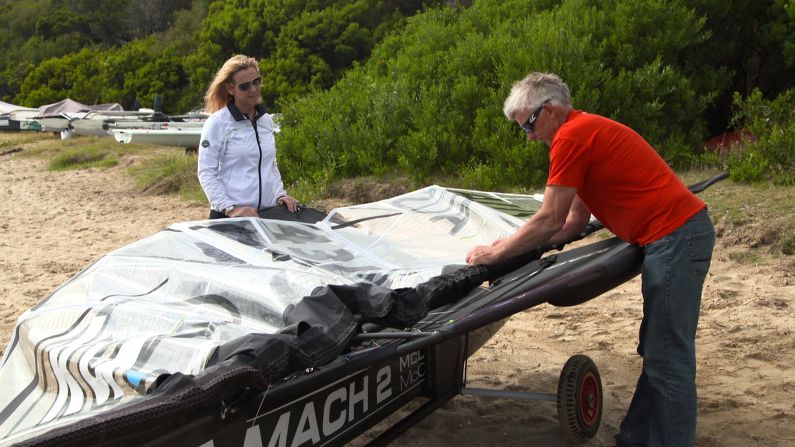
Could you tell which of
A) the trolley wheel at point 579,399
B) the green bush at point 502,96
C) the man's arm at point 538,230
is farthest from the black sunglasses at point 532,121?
the green bush at point 502,96

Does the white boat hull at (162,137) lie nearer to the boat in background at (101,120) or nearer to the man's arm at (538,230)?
the boat in background at (101,120)

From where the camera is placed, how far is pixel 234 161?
449 cm

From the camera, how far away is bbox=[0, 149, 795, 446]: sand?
398cm

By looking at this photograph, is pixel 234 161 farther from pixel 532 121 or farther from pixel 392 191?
pixel 392 191

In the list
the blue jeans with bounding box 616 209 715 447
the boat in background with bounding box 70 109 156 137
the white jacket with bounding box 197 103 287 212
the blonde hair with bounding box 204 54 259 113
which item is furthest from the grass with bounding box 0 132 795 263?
the blonde hair with bounding box 204 54 259 113

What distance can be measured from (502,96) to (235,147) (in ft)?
17.8

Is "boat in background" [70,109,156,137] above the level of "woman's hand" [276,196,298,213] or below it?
below

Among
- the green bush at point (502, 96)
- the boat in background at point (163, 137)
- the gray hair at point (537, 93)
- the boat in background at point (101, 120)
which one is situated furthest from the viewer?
the boat in background at point (101, 120)

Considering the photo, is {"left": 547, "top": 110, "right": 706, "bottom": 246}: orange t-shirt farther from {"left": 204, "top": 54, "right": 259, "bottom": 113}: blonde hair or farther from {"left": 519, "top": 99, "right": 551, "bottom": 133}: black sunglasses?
{"left": 204, "top": 54, "right": 259, "bottom": 113}: blonde hair

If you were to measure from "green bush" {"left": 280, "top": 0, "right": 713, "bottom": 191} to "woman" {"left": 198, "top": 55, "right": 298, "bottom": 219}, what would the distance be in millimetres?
4725

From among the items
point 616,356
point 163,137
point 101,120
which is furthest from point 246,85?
point 101,120

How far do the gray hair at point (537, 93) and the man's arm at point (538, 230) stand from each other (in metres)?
0.37

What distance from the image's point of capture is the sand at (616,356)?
398cm

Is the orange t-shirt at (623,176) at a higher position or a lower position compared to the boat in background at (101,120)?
higher
